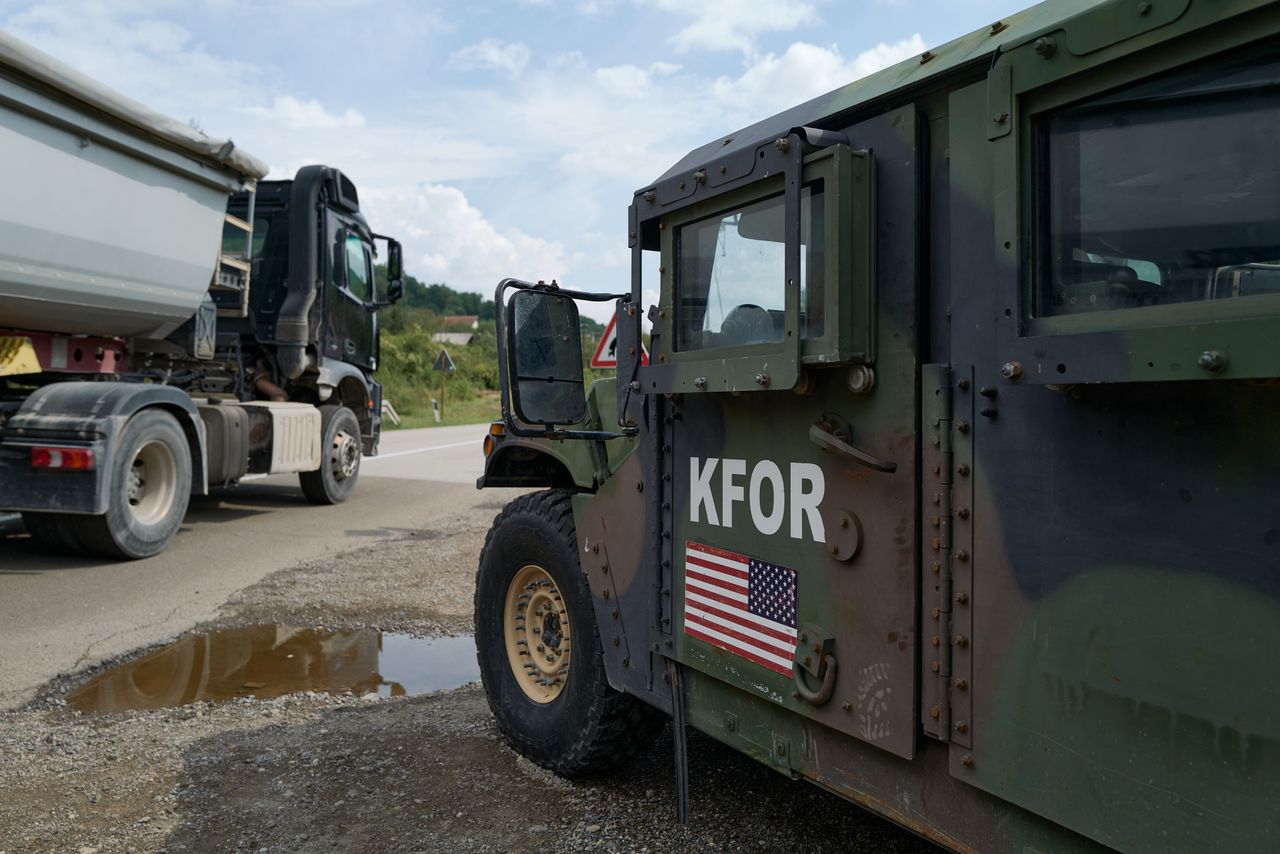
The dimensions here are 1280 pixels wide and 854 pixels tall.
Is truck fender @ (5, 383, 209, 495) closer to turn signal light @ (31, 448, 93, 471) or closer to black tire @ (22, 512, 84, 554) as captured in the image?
turn signal light @ (31, 448, 93, 471)

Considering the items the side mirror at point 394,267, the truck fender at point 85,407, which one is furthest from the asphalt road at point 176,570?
the side mirror at point 394,267

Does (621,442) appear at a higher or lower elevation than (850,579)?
higher

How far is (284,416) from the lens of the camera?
996 centimetres

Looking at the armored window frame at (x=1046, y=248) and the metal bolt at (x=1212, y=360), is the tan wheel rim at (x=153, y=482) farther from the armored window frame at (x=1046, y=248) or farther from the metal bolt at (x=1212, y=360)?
the metal bolt at (x=1212, y=360)

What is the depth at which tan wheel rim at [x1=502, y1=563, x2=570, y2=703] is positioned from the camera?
371cm

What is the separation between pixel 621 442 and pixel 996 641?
1546 millimetres

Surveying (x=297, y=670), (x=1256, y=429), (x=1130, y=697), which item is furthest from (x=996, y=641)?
(x=297, y=670)

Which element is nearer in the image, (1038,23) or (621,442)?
(1038,23)

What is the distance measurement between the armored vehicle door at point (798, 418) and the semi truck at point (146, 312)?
219 inches

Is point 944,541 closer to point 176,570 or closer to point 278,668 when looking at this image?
point 278,668

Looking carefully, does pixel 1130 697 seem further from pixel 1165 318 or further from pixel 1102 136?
pixel 1102 136

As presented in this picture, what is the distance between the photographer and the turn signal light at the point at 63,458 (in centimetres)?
691

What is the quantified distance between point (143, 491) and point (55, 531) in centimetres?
69

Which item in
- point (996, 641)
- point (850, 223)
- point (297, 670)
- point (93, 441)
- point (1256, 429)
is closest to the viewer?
point (1256, 429)
